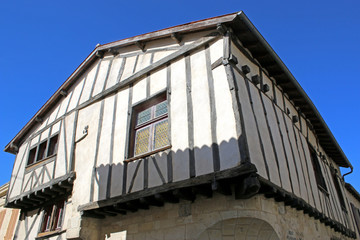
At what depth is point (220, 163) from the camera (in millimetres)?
4242

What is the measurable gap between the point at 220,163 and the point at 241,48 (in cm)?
257

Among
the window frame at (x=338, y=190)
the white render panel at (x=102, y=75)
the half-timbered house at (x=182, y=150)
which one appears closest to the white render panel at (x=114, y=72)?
the half-timbered house at (x=182, y=150)

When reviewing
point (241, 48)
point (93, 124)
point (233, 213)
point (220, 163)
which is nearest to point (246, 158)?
point (220, 163)

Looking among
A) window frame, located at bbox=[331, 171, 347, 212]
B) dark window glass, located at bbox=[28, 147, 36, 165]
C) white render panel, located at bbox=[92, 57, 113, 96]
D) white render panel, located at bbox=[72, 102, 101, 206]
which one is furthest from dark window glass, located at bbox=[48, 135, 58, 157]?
window frame, located at bbox=[331, 171, 347, 212]

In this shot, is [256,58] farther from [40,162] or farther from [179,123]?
[40,162]

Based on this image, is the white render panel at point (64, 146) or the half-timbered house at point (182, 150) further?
the white render panel at point (64, 146)

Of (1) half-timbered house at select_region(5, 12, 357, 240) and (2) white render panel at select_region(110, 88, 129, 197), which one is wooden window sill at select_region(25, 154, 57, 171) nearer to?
(1) half-timbered house at select_region(5, 12, 357, 240)

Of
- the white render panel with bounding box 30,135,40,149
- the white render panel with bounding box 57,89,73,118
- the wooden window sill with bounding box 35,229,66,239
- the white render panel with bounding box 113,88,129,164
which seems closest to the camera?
the white render panel with bounding box 113,88,129,164

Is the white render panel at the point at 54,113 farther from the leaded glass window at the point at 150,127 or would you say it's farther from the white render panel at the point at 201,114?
the white render panel at the point at 201,114

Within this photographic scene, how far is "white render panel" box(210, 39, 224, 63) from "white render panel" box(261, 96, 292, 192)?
139cm

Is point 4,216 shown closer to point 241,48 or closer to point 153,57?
point 153,57

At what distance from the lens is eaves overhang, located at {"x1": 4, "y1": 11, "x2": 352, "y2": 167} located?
545 cm

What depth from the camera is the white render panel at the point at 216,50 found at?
5156 millimetres

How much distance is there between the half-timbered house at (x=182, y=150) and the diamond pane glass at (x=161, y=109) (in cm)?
8
